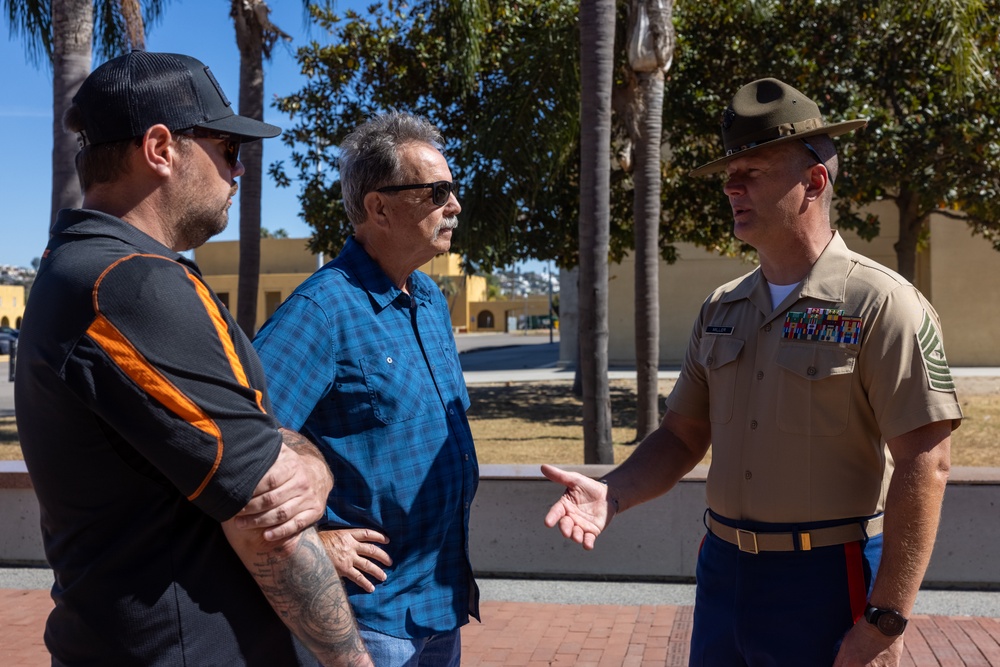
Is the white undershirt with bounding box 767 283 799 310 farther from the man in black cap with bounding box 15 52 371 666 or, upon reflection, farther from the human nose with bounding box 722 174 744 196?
the man in black cap with bounding box 15 52 371 666

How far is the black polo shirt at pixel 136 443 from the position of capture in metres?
1.49

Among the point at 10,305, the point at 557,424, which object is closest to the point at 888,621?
the point at 557,424

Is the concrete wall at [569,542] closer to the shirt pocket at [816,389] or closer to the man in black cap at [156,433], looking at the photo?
the shirt pocket at [816,389]

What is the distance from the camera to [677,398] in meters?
2.88

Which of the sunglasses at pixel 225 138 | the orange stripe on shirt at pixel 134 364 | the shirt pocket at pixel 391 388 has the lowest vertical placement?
the shirt pocket at pixel 391 388

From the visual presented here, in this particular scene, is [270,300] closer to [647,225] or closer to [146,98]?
[647,225]

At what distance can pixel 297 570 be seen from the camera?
1669 millimetres

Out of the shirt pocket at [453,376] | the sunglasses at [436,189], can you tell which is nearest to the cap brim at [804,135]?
the sunglasses at [436,189]

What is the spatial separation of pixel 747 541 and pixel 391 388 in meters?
1.01

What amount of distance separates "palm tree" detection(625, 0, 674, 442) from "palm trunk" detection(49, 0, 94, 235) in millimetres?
5412

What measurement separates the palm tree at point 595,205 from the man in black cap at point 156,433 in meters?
6.36

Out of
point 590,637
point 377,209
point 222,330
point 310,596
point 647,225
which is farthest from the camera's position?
point 647,225

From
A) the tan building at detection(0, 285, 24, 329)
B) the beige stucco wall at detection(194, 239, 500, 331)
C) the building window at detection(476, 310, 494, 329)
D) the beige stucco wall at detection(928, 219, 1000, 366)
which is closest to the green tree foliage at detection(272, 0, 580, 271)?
the beige stucco wall at detection(928, 219, 1000, 366)

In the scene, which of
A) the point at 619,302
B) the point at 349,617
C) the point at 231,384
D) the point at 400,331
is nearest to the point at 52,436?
the point at 231,384
